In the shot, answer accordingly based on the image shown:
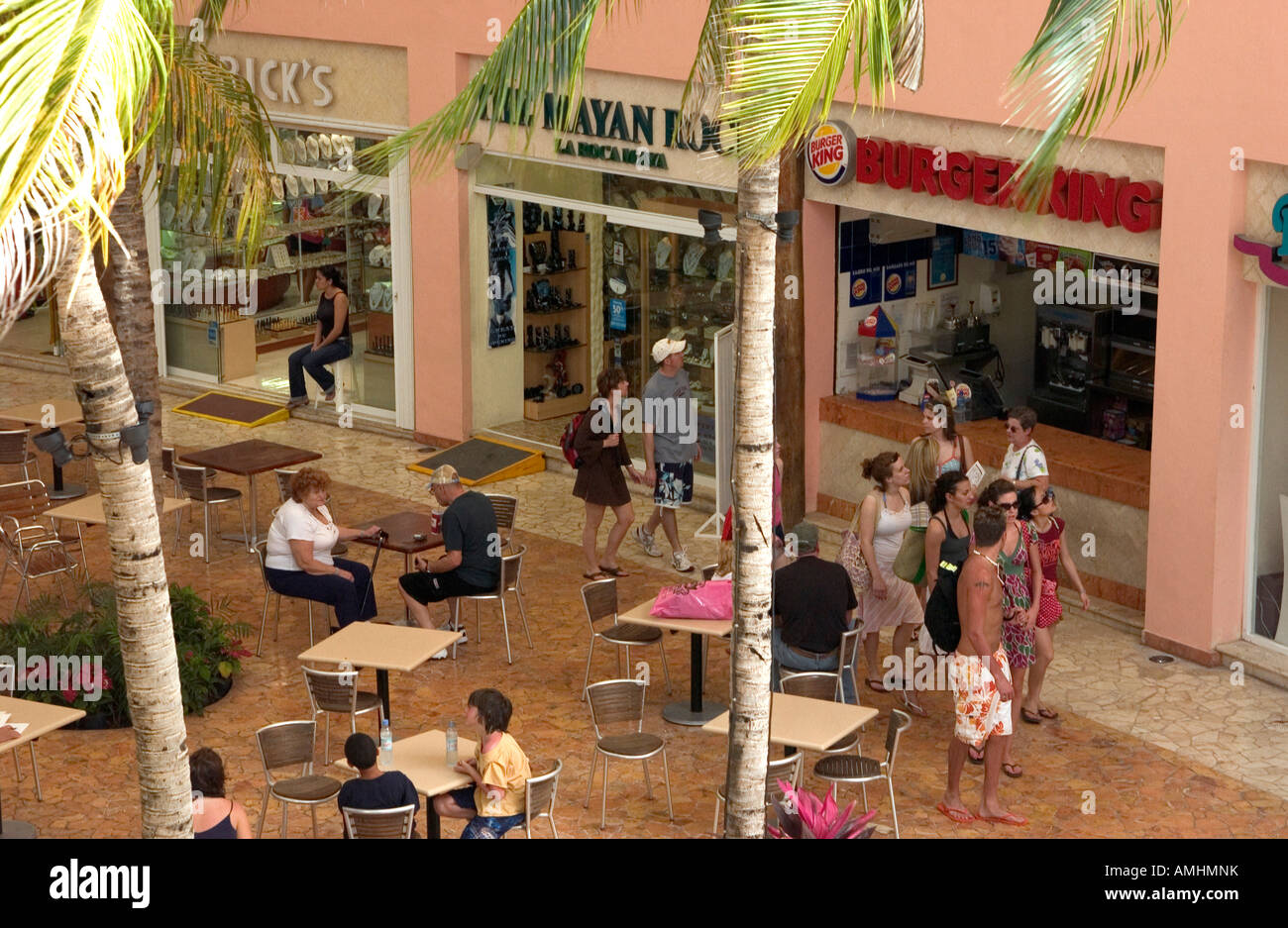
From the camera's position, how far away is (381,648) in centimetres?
1046

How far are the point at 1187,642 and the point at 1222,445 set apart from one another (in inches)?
55.3

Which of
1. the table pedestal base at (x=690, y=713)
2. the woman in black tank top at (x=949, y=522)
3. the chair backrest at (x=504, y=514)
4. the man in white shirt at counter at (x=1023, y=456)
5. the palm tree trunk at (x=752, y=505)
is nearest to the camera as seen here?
the palm tree trunk at (x=752, y=505)

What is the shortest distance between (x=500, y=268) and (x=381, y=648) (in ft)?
25.5

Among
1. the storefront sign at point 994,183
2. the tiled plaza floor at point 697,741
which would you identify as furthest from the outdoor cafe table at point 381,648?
the storefront sign at point 994,183

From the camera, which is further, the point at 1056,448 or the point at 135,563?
the point at 1056,448

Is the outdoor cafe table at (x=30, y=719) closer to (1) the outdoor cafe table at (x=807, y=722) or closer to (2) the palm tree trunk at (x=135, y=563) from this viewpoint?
(2) the palm tree trunk at (x=135, y=563)

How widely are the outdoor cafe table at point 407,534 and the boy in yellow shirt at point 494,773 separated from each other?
11.9 ft

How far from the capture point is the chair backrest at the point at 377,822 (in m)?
8.38

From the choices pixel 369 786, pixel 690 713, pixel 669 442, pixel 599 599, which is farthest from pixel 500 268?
pixel 369 786

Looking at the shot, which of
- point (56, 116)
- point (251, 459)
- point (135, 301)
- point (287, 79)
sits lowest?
point (251, 459)

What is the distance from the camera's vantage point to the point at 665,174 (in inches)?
618

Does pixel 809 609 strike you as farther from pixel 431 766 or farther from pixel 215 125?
pixel 215 125

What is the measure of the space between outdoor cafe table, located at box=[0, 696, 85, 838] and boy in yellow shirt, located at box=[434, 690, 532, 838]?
2274mm

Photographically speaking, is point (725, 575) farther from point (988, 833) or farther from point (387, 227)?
point (387, 227)
